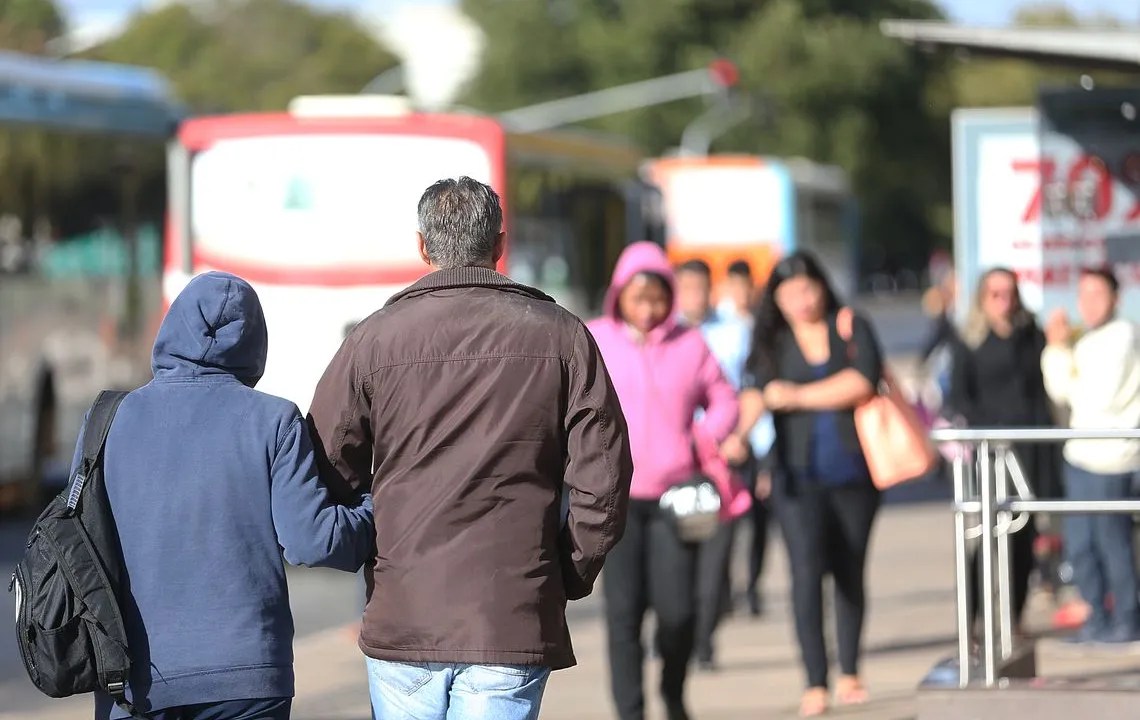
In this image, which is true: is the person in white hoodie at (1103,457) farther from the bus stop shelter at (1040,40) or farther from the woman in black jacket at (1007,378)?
the bus stop shelter at (1040,40)

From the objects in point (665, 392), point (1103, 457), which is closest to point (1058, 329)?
point (1103, 457)

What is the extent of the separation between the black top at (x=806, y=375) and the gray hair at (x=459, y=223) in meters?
4.12

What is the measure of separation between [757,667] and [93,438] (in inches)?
230

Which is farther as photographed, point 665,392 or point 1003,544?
point 665,392

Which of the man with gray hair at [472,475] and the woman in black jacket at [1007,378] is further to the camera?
the woman in black jacket at [1007,378]

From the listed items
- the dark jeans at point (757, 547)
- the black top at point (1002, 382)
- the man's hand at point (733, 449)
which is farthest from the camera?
the dark jeans at point (757, 547)

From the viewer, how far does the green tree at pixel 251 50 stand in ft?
278

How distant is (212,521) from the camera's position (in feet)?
13.9

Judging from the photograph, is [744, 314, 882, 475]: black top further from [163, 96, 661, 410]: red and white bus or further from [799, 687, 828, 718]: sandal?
[163, 96, 661, 410]: red and white bus

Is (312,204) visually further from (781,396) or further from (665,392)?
(665,392)

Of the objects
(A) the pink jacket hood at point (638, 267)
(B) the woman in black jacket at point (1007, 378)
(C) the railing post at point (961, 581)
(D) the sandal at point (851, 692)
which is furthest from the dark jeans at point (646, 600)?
(B) the woman in black jacket at point (1007, 378)

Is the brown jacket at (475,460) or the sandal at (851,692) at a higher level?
the brown jacket at (475,460)

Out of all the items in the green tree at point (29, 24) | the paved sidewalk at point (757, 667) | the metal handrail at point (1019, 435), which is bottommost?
the paved sidewalk at point (757, 667)

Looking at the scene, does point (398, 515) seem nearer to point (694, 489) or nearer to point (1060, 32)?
point (694, 489)
